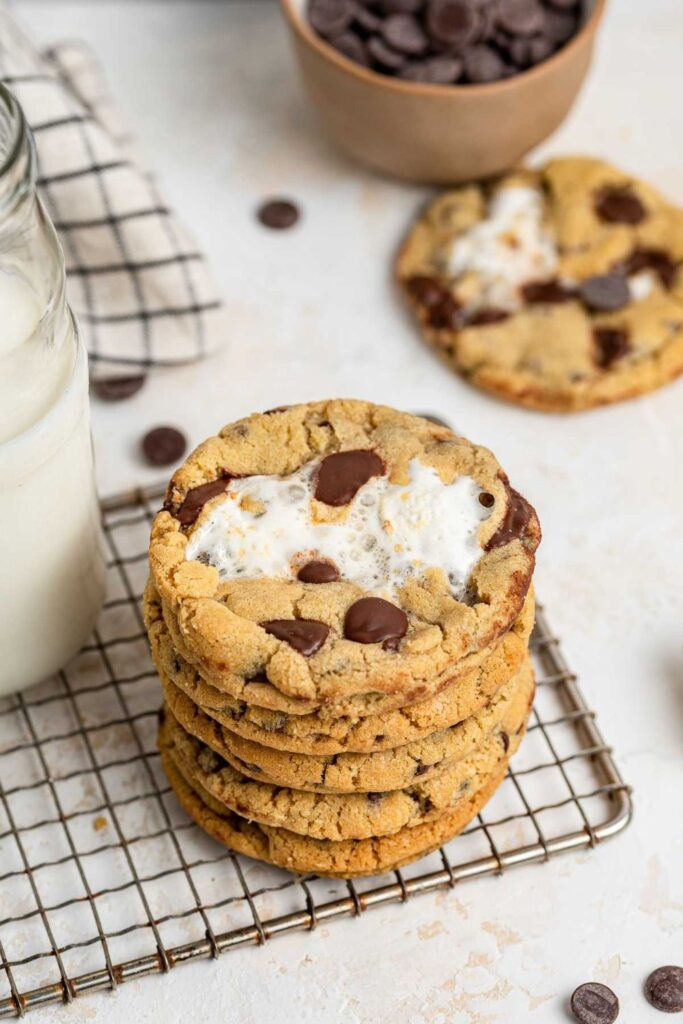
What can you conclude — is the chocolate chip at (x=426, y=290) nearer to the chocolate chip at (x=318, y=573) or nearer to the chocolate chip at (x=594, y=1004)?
the chocolate chip at (x=318, y=573)

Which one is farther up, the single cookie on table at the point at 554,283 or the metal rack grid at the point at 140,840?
the single cookie on table at the point at 554,283

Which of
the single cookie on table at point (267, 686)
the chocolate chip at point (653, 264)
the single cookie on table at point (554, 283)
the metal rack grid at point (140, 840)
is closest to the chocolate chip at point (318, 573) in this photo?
the single cookie on table at point (267, 686)

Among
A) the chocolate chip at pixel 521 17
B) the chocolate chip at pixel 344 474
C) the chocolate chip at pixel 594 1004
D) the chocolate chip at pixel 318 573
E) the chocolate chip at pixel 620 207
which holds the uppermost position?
the chocolate chip at pixel 521 17

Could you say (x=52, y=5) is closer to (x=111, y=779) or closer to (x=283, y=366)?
(x=283, y=366)

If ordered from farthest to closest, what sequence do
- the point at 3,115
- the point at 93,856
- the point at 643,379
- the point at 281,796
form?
the point at 643,379, the point at 93,856, the point at 281,796, the point at 3,115

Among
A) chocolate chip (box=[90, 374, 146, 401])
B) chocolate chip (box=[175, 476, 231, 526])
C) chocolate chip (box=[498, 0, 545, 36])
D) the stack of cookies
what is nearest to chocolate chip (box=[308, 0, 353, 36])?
chocolate chip (box=[498, 0, 545, 36])

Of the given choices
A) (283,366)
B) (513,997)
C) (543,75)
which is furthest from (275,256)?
(513,997)

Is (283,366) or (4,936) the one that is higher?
(283,366)
